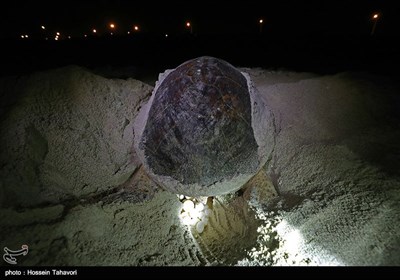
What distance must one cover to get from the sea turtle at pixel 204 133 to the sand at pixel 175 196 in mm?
314

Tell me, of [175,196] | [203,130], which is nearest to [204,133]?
[203,130]

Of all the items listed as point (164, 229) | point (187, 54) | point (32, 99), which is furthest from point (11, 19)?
point (164, 229)

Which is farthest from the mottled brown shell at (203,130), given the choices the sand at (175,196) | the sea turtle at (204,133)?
the sand at (175,196)

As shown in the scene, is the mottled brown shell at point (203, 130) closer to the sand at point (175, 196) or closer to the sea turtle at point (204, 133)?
the sea turtle at point (204, 133)

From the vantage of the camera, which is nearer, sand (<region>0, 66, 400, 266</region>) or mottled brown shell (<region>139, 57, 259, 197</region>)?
sand (<region>0, 66, 400, 266</region>)

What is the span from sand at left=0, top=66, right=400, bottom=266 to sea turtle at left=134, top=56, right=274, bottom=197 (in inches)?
12.4

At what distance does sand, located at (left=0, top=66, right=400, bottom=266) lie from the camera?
1912 mm

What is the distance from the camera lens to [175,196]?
265 cm

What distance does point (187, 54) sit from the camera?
5.41 metres

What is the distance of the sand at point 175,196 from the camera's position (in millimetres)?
1912

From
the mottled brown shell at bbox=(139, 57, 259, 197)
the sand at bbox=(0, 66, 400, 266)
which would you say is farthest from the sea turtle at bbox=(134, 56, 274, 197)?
the sand at bbox=(0, 66, 400, 266)

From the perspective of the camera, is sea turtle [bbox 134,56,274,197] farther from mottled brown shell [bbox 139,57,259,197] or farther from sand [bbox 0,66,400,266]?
sand [bbox 0,66,400,266]
